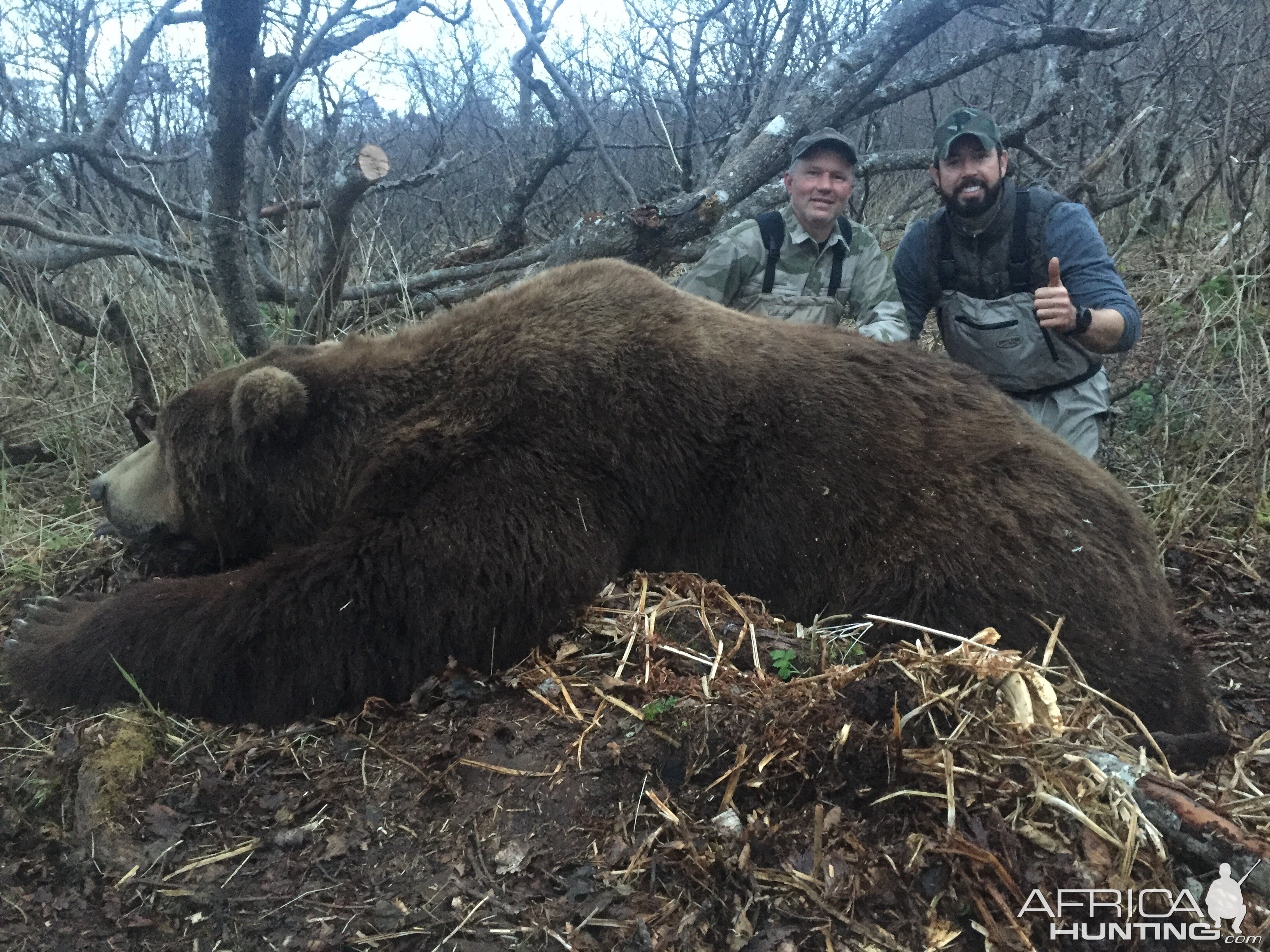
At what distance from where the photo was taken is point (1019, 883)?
208 centimetres

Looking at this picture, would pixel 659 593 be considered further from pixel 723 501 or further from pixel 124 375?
pixel 124 375

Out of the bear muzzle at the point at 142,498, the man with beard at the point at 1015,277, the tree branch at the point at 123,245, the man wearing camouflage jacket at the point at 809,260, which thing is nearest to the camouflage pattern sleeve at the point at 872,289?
the man wearing camouflage jacket at the point at 809,260

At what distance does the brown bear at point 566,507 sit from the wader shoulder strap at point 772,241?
154 cm

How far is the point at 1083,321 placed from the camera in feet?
14.8

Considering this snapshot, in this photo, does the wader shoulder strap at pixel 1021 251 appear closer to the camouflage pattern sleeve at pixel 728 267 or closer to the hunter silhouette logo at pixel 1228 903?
the camouflage pattern sleeve at pixel 728 267

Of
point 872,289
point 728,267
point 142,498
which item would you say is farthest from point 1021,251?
point 142,498

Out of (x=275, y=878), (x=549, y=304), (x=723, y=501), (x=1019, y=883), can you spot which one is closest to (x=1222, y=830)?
(x=1019, y=883)

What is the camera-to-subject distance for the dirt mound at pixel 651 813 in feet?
6.94

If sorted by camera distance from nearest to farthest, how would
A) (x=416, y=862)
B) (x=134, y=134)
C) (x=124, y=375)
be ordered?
(x=416, y=862), (x=124, y=375), (x=134, y=134)

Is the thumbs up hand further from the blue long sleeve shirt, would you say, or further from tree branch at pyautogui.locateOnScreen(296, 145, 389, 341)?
tree branch at pyautogui.locateOnScreen(296, 145, 389, 341)

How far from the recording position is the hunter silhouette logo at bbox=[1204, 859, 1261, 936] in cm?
204

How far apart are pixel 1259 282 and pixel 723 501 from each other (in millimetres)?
5154

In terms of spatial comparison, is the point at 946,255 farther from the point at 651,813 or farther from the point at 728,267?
the point at 651,813

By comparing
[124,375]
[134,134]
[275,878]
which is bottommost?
[275,878]
